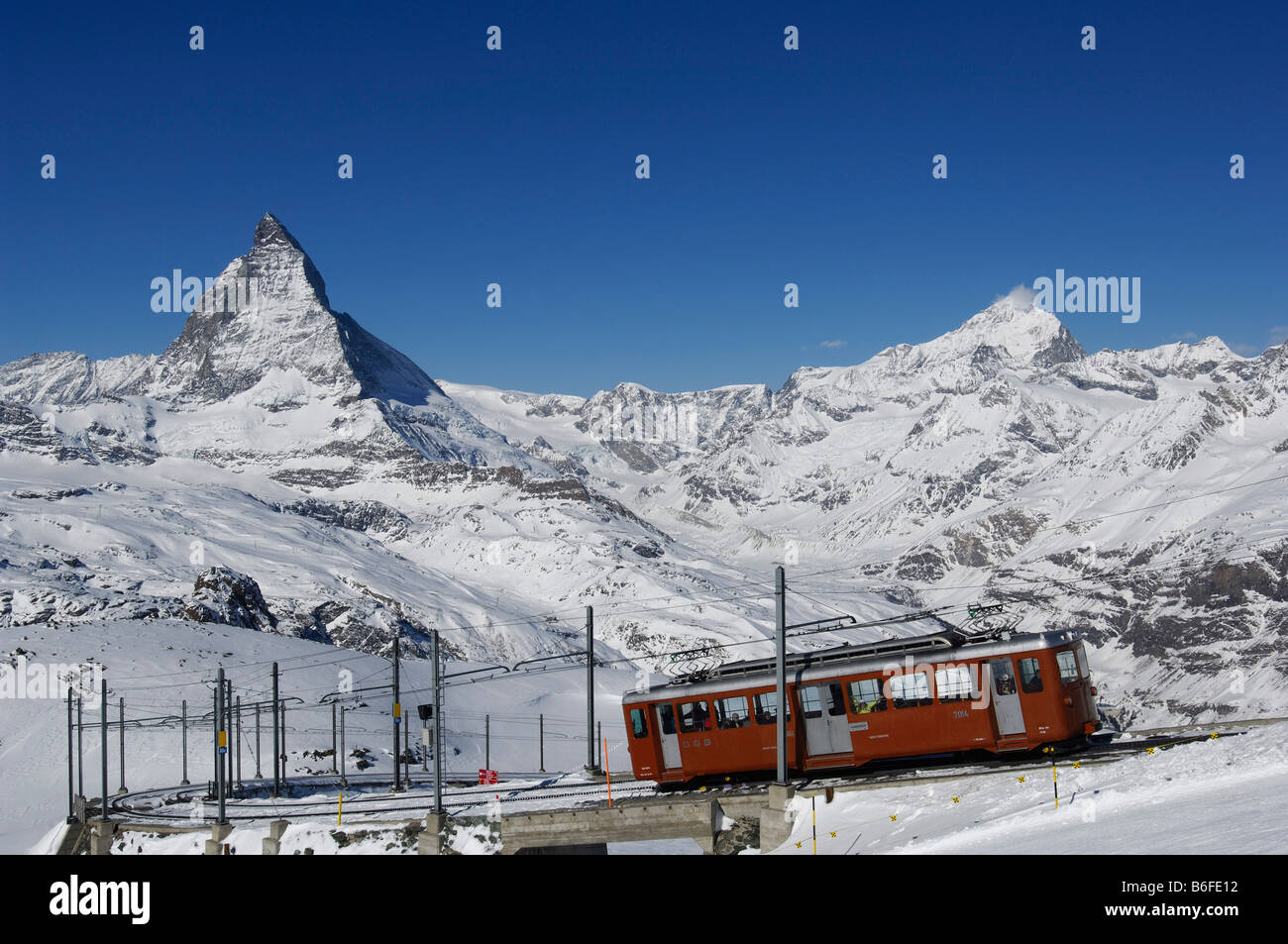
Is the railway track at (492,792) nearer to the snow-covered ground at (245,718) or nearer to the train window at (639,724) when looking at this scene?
the train window at (639,724)

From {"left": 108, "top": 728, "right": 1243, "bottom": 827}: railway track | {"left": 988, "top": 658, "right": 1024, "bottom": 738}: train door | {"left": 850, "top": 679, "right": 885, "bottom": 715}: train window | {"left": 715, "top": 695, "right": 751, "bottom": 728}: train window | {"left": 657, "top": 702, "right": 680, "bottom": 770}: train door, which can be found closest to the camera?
{"left": 108, "top": 728, "right": 1243, "bottom": 827}: railway track

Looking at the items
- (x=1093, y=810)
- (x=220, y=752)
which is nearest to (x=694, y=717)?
(x=1093, y=810)

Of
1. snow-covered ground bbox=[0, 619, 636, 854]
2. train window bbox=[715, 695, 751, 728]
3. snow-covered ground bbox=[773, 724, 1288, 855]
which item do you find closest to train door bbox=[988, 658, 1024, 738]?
snow-covered ground bbox=[773, 724, 1288, 855]

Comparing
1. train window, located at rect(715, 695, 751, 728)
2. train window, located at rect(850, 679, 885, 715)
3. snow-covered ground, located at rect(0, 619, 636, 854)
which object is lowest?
snow-covered ground, located at rect(0, 619, 636, 854)

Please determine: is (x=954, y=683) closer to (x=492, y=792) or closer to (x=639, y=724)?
(x=639, y=724)

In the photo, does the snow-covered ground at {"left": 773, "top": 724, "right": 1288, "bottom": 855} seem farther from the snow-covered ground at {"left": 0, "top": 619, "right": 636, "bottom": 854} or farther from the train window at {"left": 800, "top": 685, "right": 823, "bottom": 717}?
the snow-covered ground at {"left": 0, "top": 619, "right": 636, "bottom": 854}
